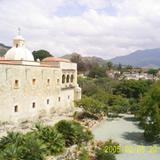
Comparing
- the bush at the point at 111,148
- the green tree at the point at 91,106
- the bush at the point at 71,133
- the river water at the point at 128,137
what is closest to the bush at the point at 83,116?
the green tree at the point at 91,106

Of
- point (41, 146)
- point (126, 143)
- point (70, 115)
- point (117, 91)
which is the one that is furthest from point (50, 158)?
point (117, 91)

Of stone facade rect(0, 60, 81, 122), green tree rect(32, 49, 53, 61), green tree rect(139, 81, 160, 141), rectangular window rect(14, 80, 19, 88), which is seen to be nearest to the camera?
green tree rect(139, 81, 160, 141)

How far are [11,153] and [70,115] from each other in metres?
21.1

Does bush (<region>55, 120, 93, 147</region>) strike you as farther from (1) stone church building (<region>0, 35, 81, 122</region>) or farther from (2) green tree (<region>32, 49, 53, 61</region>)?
(2) green tree (<region>32, 49, 53, 61</region>)

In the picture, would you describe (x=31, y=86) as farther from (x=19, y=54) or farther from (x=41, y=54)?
(x=41, y=54)

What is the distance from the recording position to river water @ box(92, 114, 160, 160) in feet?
76.5

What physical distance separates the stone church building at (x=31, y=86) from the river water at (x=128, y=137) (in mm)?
6097

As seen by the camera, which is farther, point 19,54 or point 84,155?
point 19,54

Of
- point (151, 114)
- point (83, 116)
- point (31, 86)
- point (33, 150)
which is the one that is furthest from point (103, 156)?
point (83, 116)

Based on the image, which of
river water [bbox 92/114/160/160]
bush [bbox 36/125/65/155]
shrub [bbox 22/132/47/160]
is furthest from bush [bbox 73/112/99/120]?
shrub [bbox 22/132/47/160]

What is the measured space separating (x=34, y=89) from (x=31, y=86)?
68 cm

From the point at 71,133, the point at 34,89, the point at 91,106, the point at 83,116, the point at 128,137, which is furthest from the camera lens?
the point at 83,116

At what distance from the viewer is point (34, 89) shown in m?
32.8

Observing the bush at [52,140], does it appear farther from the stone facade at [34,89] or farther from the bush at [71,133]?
the stone facade at [34,89]
